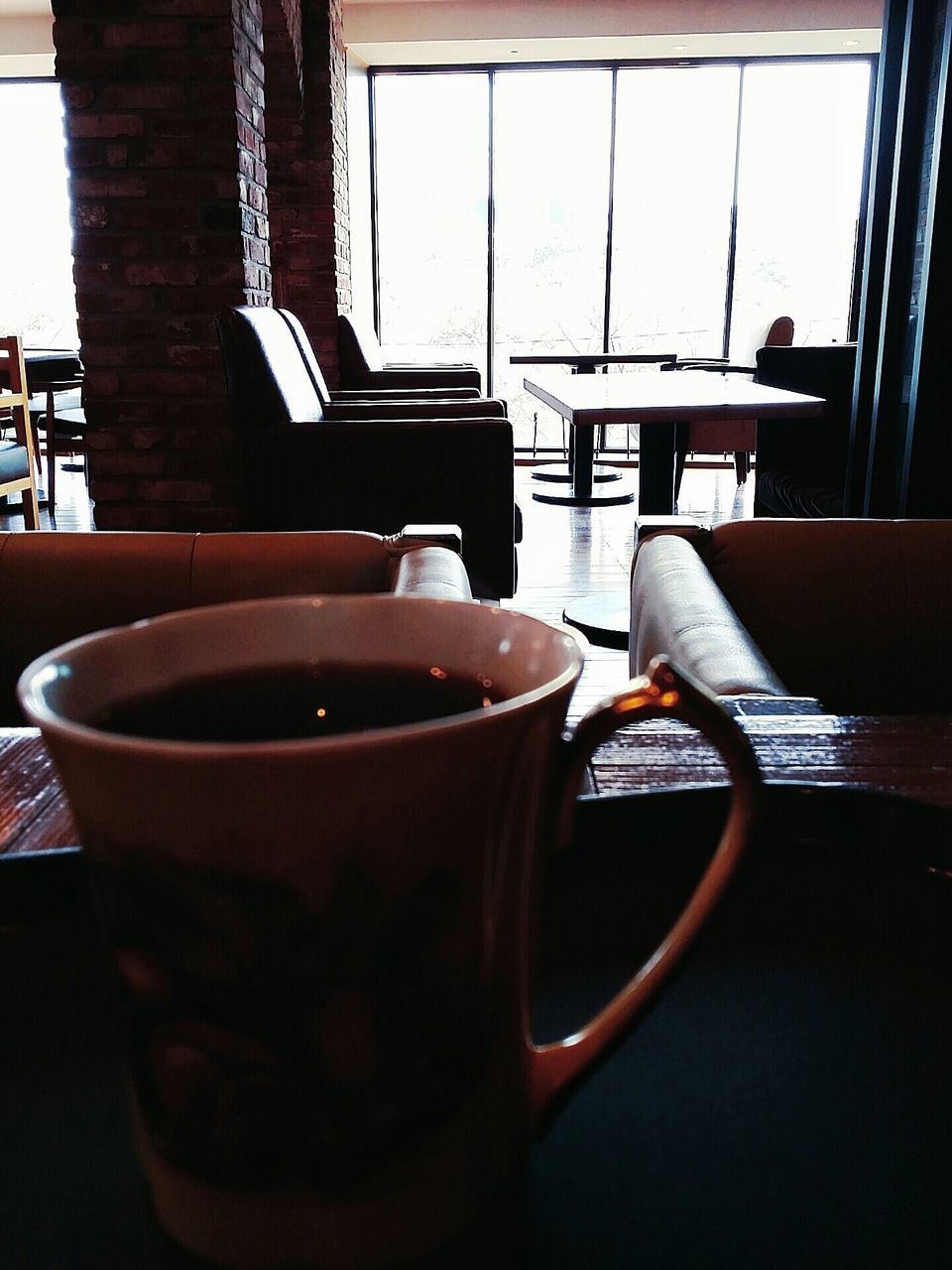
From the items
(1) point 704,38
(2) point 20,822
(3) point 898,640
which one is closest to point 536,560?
(3) point 898,640

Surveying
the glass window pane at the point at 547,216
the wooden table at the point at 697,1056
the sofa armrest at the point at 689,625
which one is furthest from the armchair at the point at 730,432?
the wooden table at the point at 697,1056

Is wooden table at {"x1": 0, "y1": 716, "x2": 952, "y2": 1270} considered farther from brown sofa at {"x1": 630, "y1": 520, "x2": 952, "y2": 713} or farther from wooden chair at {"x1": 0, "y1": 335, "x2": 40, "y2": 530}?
wooden chair at {"x1": 0, "y1": 335, "x2": 40, "y2": 530}

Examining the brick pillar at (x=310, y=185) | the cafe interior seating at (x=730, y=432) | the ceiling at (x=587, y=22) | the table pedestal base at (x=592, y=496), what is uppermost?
the ceiling at (x=587, y=22)

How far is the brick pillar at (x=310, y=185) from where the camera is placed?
5109 mm

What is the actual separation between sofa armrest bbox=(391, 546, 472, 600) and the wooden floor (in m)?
1.40

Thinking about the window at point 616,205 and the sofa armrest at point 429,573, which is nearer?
the sofa armrest at point 429,573

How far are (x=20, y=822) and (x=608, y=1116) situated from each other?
1.00ft

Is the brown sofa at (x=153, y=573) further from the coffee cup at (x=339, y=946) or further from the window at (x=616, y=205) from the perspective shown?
the window at (x=616, y=205)

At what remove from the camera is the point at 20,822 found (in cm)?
46

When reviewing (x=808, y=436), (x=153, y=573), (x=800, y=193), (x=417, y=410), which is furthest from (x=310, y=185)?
(x=153, y=573)

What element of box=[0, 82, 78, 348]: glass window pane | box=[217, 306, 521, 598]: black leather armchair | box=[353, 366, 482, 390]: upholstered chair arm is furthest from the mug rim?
box=[0, 82, 78, 348]: glass window pane

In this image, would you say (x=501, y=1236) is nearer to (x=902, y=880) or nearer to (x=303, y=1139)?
(x=303, y=1139)

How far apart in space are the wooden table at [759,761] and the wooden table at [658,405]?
2.52 m

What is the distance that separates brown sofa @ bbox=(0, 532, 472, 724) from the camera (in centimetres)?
125
